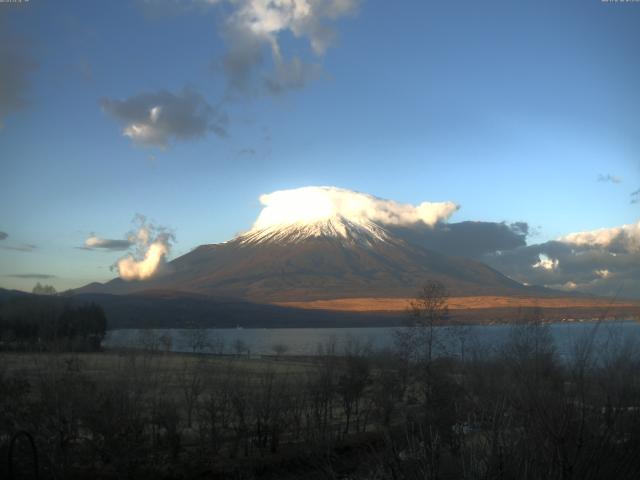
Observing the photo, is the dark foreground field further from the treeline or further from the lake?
the treeline

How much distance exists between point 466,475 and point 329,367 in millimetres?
23125

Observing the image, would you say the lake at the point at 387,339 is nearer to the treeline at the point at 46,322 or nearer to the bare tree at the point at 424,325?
the bare tree at the point at 424,325

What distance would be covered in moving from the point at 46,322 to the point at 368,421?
4552 cm

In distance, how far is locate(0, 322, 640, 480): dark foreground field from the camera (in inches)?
237

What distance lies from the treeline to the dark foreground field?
2744cm

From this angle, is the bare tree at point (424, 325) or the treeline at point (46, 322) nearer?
the bare tree at point (424, 325)

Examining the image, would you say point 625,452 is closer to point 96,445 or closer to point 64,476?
point 64,476

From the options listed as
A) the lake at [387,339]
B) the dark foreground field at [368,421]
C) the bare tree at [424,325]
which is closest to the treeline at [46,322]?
the lake at [387,339]

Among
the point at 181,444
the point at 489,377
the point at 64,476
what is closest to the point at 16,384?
the point at 64,476

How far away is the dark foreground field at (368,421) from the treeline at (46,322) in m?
27.4

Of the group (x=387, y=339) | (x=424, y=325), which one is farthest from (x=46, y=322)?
(x=424, y=325)

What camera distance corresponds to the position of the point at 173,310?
16475 cm

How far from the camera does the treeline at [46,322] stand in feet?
198

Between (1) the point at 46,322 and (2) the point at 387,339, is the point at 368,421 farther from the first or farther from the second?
(2) the point at 387,339
